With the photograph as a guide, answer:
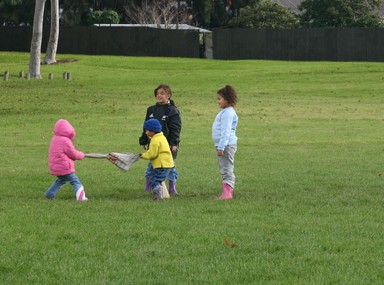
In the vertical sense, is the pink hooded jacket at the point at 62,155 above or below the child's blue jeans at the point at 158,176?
above

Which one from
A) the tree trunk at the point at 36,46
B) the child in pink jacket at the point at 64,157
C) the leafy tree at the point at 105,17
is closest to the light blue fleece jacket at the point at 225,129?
the child in pink jacket at the point at 64,157

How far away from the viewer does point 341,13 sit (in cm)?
6669

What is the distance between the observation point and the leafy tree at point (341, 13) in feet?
217

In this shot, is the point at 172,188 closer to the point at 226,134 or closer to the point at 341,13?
the point at 226,134

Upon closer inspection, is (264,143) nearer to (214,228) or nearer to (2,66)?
(214,228)

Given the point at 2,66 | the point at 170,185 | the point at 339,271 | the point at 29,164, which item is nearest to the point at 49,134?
the point at 29,164

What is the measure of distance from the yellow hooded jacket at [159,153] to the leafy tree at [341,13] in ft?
182

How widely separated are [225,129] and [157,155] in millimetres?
935

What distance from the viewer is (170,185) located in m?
12.9

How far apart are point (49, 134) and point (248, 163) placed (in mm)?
8026

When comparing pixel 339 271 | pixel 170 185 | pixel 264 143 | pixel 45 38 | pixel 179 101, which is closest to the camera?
pixel 339 271

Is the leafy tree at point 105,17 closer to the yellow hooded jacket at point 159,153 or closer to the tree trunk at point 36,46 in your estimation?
the tree trunk at point 36,46

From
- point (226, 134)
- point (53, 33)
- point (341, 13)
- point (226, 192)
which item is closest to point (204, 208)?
point (226, 192)

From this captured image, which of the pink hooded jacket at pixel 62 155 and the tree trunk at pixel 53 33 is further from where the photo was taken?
the tree trunk at pixel 53 33
